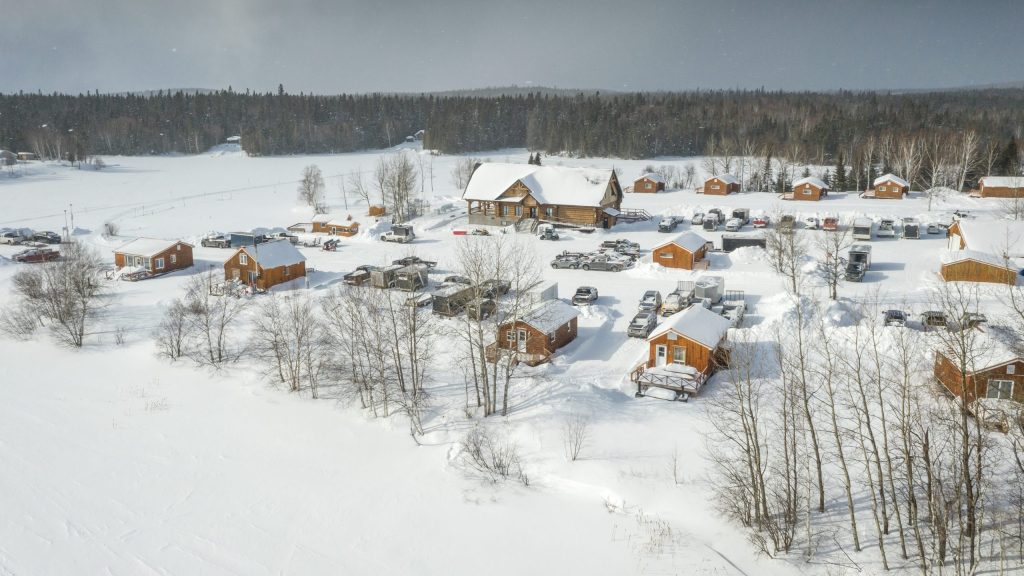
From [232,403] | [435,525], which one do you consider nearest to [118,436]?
[232,403]

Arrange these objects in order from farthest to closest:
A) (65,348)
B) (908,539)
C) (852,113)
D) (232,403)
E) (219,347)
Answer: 1. (852,113)
2. (65,348)
3. (219,347)
4. (232,403)
5. (908,539)

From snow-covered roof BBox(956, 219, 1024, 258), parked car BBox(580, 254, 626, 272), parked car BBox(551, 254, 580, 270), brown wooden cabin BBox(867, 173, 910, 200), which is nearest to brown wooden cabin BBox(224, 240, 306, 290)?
parked car BBox(551, 254, 580, 270)

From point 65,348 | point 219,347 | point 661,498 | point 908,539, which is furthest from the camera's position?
point 65,348

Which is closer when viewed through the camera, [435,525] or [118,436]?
[435,525]

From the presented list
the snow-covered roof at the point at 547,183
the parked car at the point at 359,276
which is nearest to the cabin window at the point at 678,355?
the parked car at the point at 359,276

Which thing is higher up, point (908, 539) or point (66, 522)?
point (908, 539)

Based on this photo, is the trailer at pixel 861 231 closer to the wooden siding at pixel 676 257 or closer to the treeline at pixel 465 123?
the wooden siding at pixel 676 257

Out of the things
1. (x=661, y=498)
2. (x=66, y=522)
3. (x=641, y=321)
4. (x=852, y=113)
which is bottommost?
(x=66, y=522)

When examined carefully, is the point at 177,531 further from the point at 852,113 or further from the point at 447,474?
the point at 852,113
